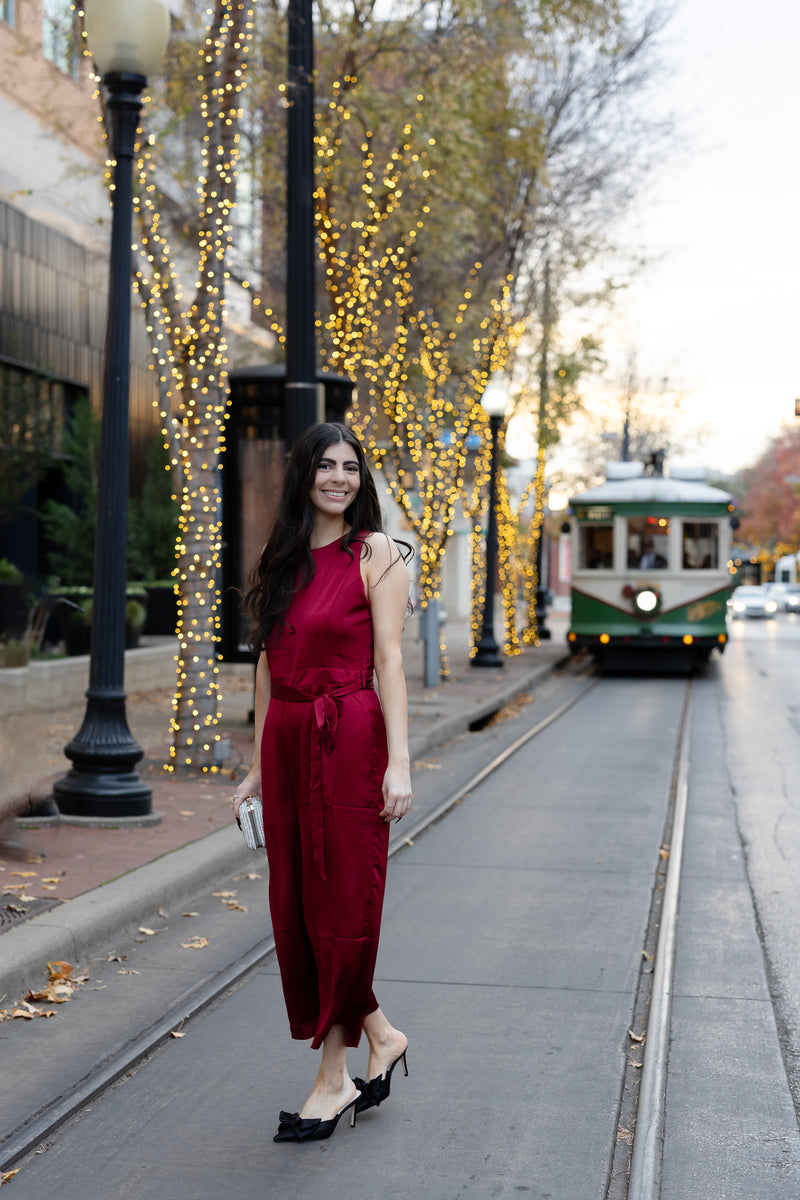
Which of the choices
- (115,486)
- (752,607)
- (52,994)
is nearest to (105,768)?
(115,486)

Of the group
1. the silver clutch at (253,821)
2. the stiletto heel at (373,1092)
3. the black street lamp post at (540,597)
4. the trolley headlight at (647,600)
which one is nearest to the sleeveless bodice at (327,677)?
the silver clutch at (253,821)

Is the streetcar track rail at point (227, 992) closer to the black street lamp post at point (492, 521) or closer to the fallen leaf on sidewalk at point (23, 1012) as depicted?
the fallen leaf on sidewalk at point (23, 1012)

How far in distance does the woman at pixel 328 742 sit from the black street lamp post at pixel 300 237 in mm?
6046

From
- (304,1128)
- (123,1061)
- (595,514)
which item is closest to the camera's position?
(304,1128)

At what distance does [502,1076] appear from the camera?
4570mm

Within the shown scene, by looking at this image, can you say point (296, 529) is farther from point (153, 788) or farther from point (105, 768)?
point (153, 788)

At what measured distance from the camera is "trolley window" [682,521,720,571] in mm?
22969

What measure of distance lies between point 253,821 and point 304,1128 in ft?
2.94

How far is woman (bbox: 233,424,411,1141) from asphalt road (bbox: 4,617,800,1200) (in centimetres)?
32

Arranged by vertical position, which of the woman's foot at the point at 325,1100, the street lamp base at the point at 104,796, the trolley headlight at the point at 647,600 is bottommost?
the woman's foot at the point at 325,1100

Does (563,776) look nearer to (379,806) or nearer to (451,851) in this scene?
(451,851)

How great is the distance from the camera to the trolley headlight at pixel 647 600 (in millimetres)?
22547

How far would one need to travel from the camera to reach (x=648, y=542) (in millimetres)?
23281

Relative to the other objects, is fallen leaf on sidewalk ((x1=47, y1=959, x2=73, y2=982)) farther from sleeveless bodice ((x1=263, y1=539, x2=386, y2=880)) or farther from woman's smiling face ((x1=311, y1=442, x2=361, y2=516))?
woman's smiling face ((x1=311, y1=442, x2=361, y2=516))
